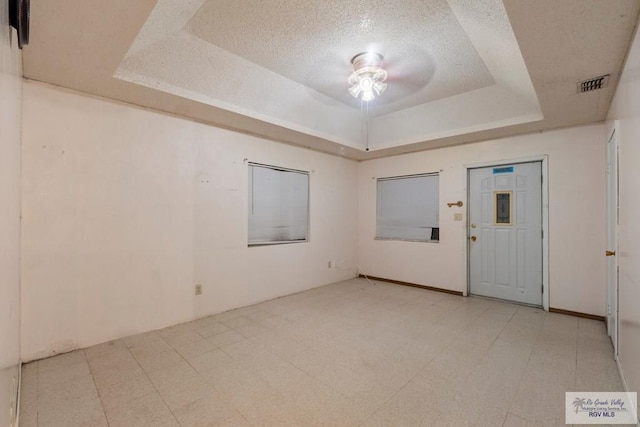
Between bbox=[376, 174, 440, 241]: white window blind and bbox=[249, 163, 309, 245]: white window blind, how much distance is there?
5.08 ft

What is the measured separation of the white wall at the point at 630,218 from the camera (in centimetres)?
167

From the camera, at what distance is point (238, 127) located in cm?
364

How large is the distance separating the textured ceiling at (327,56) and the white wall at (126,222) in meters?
0.27

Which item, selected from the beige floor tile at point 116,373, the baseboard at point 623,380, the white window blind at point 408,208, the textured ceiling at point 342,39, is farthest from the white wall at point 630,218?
the beige floor tile at point 116,373

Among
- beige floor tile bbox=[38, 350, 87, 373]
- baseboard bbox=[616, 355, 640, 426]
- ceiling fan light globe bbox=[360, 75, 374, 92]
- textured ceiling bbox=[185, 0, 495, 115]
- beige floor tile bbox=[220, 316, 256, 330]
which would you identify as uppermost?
textured ceiling bbox=[185, 0, 495, 115]

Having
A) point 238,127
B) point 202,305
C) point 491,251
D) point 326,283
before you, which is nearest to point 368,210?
point 326,283

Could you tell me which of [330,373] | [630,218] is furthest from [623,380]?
[330,373]

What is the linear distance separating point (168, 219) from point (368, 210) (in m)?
3.55

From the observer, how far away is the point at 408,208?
16.4ft

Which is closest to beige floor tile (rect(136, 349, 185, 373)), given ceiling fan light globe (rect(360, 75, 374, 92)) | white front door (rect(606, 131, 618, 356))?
ceiling fan light globe (rect(360, 75, 374, 92))

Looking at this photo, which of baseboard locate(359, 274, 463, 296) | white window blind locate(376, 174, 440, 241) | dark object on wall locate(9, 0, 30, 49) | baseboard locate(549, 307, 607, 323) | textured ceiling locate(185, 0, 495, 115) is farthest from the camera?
white window blind locate(376, 174, 440, 241)

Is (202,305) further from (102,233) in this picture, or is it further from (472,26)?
(472,26)

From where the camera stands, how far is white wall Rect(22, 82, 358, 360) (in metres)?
2.40

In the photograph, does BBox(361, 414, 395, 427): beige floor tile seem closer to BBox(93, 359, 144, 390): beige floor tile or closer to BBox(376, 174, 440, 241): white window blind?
BBox(93, 359, 144, 390): beige floor tile
